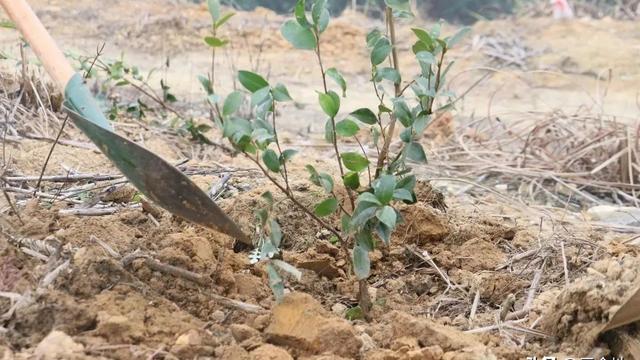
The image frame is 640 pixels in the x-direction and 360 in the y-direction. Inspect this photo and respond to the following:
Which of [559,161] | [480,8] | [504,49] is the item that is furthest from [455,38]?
[480,8]

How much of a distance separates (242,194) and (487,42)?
271 inches

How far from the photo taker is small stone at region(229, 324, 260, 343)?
148cm

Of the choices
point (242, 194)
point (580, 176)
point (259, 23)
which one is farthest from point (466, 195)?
point (259, 23)

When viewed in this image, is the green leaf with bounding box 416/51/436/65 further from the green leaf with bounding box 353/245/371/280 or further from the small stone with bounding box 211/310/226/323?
the small stone with bounding box 211/310/226/323

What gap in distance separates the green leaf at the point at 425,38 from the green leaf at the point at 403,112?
0.11 meters

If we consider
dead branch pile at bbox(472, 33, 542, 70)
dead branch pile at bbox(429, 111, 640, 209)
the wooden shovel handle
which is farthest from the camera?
dead branch pile at bbox(472, 33, 542, 70)

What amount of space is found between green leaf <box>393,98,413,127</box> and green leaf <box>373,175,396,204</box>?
0.14 metres

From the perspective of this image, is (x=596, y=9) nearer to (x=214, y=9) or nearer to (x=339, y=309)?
(x=214, y=9)

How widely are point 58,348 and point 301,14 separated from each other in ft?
2.36

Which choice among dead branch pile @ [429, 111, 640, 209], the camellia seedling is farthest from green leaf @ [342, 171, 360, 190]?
dead branch pile @ [429, 111, 640, 209]

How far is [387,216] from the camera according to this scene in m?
1.55

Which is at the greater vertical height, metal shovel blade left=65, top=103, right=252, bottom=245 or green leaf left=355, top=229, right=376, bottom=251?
metal shovel blade left=65, top=103, right=252, bottom=245

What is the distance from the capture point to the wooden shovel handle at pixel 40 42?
6.21ft

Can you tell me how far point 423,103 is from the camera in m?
1.68
